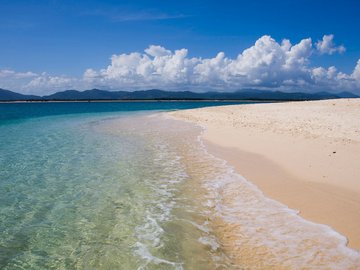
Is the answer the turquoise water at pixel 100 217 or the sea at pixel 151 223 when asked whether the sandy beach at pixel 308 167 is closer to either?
the sea at pixel 151 223

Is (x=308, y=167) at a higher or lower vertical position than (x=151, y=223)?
higher

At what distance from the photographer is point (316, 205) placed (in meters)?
8.29

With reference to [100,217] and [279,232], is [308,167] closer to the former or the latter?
[279,232]

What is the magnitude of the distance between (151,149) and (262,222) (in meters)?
11.8

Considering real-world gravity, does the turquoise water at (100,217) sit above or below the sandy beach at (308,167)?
below

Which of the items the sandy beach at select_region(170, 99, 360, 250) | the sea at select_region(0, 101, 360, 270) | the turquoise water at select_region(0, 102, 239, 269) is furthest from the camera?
the sandy beach at select_region(170, 99, 360, 250)

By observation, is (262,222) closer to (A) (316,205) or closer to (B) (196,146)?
(A) (316,205)

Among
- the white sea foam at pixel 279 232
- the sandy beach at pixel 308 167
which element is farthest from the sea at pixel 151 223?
the sandy beach at pixel 308 167

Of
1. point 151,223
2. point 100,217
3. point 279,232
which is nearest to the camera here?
point 279,232

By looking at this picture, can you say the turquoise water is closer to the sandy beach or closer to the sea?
the sea

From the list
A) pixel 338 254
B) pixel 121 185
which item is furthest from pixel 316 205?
pixel 121 185

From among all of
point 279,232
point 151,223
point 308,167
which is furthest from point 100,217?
point 308,167

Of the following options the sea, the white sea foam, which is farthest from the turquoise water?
the white sea foam

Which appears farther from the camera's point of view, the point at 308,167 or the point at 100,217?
the point at 308,167
